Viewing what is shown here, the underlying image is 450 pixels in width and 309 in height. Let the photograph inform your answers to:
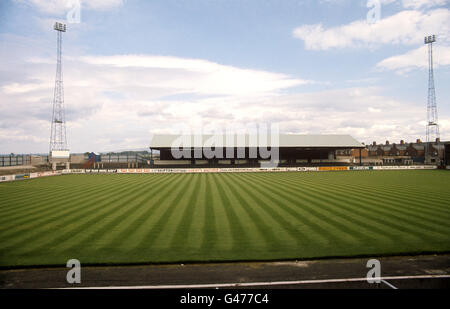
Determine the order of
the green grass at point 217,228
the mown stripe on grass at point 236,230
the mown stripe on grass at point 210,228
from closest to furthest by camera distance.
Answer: the green grass at point 217,228, the mown stripe on grass at point 236,230, the mown stripe on grass at point 210,228

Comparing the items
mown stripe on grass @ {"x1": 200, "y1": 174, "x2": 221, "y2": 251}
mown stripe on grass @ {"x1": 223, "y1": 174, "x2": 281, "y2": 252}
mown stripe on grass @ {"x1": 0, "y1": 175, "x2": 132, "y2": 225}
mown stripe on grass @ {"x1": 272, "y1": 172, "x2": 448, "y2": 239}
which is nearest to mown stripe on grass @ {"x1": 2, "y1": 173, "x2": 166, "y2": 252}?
→ mown stripe on grass @ {"x1": 0, "y1": 175, "x2": 132, "y2": 225}

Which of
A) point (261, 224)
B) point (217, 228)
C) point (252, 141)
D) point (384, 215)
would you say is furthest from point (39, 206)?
point (252, 141)

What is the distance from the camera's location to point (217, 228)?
1254 centimetres

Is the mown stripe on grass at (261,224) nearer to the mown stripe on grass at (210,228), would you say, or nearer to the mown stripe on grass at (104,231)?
the mown stripe on grass at (210,228)

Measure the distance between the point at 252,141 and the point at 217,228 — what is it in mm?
48695

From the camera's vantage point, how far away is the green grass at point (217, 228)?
378 inches

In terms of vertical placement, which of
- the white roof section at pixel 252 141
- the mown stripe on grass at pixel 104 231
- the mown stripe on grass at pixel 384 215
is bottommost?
the mown stripe on grass at pixel 104 231

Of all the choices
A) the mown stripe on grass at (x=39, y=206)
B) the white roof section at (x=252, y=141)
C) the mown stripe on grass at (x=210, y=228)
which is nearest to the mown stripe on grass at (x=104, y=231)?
the mown stripe on grass at (x=210, y=228)

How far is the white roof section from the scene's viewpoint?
58.1 meters

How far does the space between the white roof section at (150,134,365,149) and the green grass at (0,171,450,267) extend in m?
38.0

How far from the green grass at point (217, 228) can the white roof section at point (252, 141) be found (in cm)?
3800

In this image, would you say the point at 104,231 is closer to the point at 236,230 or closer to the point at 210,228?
the point at 210,228
